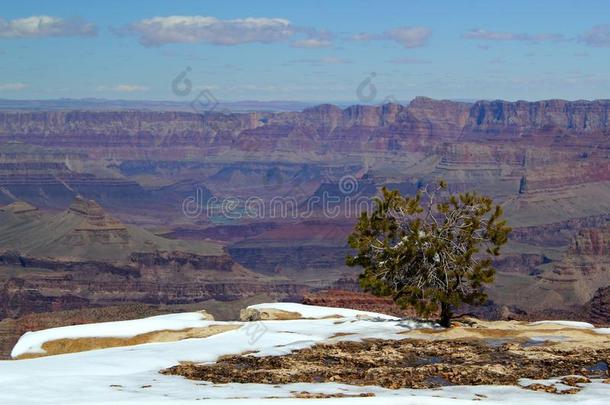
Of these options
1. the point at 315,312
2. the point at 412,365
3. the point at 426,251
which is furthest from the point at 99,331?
the point at 412,365

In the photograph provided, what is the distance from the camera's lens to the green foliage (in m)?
43.3

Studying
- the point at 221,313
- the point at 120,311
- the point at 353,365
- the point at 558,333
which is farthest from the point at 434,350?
the point at 221,313

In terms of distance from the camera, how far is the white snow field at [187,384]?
26844 mm

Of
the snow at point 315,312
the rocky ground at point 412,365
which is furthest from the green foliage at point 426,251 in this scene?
the snow at point 315,312

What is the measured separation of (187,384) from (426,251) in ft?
51.6

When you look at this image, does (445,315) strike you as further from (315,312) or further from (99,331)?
(99,331)

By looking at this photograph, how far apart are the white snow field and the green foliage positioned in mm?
2442

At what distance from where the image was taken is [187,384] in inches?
1177

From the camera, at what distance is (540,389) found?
2912 centimetres

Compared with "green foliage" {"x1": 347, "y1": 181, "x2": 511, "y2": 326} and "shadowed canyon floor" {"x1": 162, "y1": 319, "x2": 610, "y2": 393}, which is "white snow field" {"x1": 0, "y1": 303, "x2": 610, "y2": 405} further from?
"green foliage" {"x1": 347, "y1": 181, "x2": 511, "y2": 326}

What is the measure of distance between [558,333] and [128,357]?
1718 centimetres

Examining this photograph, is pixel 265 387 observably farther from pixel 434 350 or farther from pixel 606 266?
pixel 606 266

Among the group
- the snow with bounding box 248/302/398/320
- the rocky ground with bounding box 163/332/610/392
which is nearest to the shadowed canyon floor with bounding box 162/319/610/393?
the rocky ground with bounding box 163/332/610/392

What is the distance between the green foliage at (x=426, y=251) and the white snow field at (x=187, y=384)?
96.1 inches
